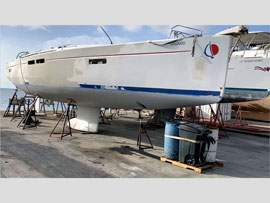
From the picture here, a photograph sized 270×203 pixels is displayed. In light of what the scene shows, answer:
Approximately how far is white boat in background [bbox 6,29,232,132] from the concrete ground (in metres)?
1.27

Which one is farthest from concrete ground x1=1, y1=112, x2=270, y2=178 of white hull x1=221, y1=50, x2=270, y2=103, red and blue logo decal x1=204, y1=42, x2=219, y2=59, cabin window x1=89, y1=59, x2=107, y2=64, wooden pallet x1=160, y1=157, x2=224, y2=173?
white hull x1=221, y1=50, x2=270, y2=103

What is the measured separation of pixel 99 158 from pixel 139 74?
2309 millimetres

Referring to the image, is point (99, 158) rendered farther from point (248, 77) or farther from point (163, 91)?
point (248, 77)

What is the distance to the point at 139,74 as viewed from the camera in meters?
6.14

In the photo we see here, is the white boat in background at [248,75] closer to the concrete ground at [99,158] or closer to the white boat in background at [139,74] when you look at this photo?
the concrete ground at [99,158]

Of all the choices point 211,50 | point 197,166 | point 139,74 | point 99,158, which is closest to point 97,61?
point 139,74

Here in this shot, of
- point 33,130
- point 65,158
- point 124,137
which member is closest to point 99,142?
point 124,137

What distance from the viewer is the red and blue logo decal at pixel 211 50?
5.53m

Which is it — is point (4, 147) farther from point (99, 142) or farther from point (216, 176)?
point (216, 176)

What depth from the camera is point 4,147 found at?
5816 mm

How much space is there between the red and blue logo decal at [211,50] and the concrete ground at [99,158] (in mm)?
2494

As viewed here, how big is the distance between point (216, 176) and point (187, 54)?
9.14 feet

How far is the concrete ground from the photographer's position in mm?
4305

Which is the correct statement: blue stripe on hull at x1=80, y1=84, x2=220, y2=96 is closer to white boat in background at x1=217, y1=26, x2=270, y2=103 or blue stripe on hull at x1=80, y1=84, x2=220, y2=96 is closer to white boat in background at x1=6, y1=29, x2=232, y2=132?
white boat in background at x1=6, y1=29, x2=232, y2=132
